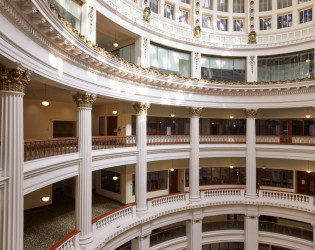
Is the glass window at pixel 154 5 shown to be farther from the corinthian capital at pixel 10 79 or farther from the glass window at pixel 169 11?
the corinthian capital at pixel 10 79

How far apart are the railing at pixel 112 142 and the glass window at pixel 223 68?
7603 millimetres

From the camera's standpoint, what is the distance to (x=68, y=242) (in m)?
9.26

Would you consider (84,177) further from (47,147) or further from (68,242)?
(68,242)

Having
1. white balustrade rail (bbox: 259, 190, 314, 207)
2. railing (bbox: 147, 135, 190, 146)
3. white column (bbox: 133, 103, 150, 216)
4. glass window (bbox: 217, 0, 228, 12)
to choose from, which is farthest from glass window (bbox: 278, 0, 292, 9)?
white balustrade rail (bbox: 259, 190, 314, 207)

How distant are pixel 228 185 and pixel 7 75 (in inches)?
719

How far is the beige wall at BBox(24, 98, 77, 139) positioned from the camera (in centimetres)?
1438

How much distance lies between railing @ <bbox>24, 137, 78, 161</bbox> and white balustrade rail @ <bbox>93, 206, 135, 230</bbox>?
3.89 metres

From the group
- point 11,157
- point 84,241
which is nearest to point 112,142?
point 84,241

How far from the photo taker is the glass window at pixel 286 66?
16594 millimetres

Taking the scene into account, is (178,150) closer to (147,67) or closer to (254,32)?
(147,67)

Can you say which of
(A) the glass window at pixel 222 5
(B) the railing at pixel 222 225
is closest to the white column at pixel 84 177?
(B) the railing at pixel 222 225

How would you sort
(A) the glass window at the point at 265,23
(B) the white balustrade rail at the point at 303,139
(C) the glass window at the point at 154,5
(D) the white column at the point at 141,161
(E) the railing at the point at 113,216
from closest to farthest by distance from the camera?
(E) the railing at the point at 113,216 < (D) the white column at the point at 141,161 < (C) the glass window at the point at 154,5 < (B) the white balustrade rail at the point at 303,139 < (A) the glass window at the point at 265,23

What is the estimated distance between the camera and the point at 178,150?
53.8 feet

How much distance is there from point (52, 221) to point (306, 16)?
68.2ft
